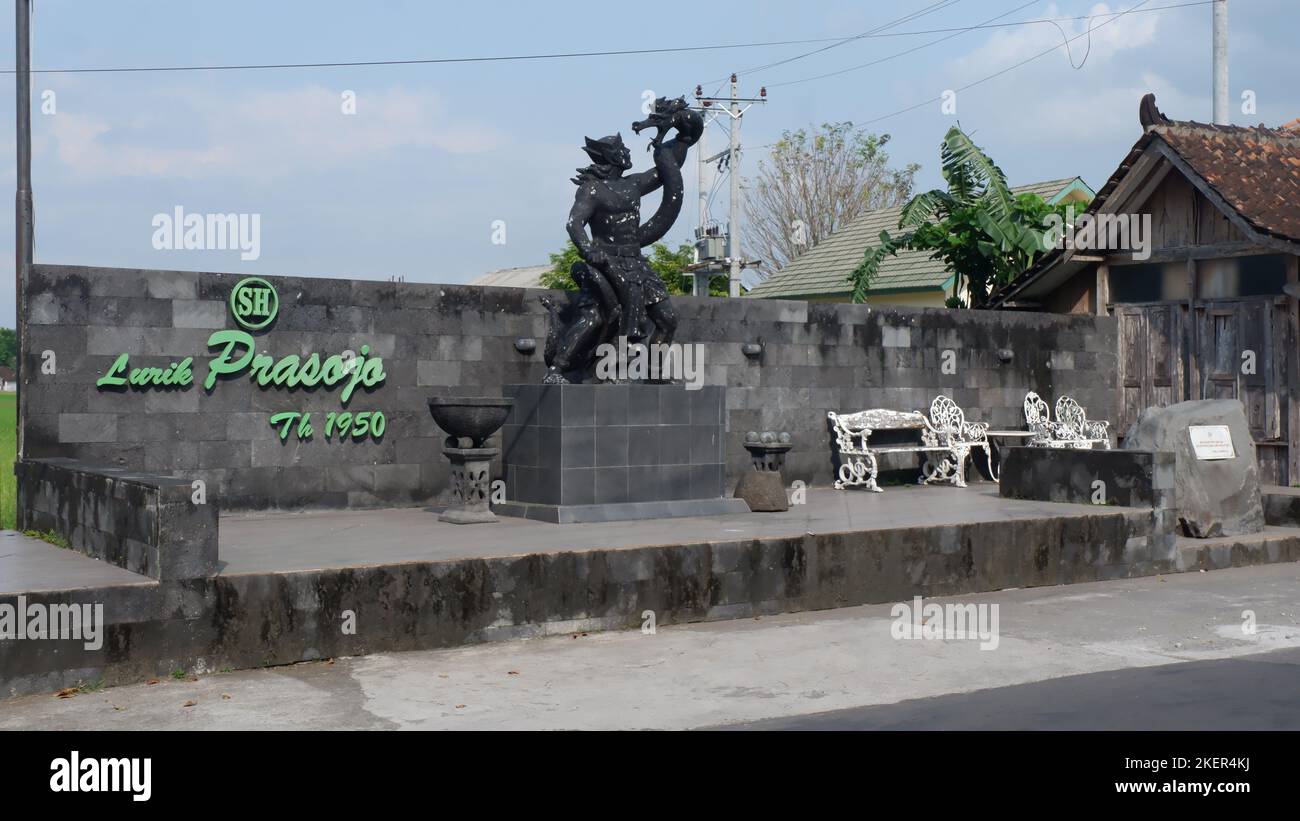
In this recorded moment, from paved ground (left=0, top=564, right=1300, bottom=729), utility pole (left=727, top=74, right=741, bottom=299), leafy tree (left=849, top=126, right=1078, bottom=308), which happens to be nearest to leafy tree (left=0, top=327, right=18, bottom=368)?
utility pole (left=727, top=74, right=741, bottom=299)

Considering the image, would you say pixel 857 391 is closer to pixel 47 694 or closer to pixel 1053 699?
pixel 1053 699

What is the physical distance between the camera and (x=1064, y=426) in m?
17.5

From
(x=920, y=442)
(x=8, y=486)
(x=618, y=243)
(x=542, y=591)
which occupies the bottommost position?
(x=542, y=591)

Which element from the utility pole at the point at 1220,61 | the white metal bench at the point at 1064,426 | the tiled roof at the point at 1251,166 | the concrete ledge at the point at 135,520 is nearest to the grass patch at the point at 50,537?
the concrete ledge at the point at 135,520

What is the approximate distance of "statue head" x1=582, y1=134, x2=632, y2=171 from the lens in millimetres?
12805

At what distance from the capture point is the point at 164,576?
311 inches

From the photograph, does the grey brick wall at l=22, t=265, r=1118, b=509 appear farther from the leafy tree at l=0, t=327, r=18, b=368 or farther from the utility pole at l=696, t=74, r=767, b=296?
the leafy tree at l=0, t=327, r=18, b=368

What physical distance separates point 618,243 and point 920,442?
5561 mm

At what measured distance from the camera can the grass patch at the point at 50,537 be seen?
32.3 feet

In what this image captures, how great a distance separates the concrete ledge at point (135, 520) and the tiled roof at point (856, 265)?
20.4 meters

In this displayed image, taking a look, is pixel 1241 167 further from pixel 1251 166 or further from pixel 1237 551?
pixel 1237 551

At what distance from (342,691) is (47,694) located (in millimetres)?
1572

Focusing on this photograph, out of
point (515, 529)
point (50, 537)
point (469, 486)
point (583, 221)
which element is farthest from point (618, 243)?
point (50, 537)
